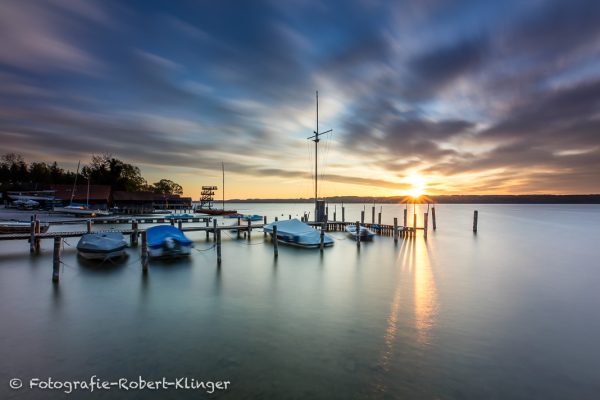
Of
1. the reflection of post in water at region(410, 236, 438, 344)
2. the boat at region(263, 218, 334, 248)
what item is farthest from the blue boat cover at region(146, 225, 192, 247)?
the reflection of post in water at region(410, 236, 438, 344)

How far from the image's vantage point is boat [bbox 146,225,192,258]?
17.5 meters

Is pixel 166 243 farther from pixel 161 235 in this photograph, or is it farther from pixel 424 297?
pixel 424 297

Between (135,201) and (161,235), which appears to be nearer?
(161,235)

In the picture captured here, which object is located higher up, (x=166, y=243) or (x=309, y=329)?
(x=166, y=243)

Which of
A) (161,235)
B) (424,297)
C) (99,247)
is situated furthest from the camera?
(161,235)

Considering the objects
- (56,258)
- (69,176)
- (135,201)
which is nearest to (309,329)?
(56,258)

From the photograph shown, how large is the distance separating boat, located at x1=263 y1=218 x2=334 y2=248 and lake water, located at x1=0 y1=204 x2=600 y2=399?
5219 millimetres

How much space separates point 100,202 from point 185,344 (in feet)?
211

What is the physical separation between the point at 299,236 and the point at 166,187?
353ft

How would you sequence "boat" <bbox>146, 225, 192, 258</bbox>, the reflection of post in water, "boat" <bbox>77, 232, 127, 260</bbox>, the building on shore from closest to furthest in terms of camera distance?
the reflection of post in water, "boat" <bbox>77, 232, 127, 260</bbox>, "boat" <bbox>146, 225, 192, 258</bbox>, the building on shore

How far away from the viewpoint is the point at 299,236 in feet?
74.1

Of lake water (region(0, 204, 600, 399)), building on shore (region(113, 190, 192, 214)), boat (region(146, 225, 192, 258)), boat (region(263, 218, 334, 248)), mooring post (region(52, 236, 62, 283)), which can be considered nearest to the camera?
lake water (region(0, 204, 600, 399))

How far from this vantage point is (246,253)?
21.1 m

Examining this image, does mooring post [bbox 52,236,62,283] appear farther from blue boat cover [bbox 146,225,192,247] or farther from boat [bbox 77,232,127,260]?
blue boat cover [bbox 146,225,192,247]
